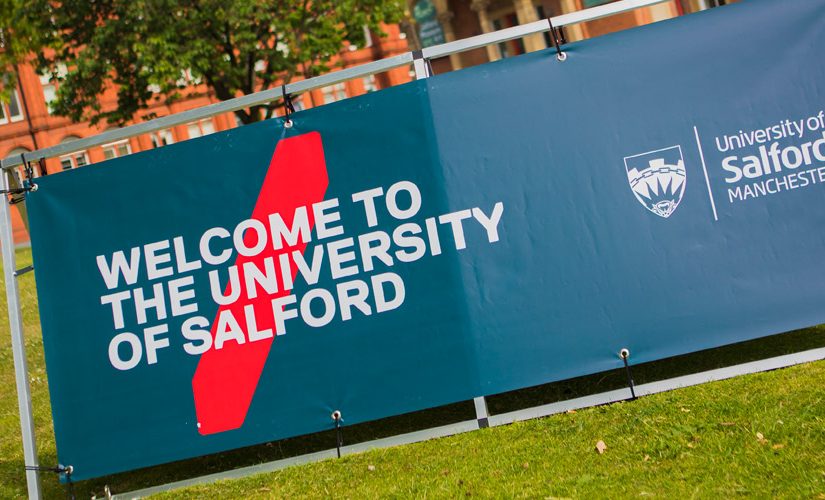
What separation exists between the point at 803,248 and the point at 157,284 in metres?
4.39

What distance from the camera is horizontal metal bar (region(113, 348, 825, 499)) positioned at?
5.91 m

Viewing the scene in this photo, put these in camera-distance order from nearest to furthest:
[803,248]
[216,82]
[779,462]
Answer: [779,462], [803,248], [216,82]

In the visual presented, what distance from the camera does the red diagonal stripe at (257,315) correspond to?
6.13 meters

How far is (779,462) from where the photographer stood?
4.61m

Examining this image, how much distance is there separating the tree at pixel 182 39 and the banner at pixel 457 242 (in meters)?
18.0

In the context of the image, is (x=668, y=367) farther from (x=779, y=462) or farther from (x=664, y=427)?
(x=779, y=462)

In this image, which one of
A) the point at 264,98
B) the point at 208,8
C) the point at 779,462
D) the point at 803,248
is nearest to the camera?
the point at 779,462

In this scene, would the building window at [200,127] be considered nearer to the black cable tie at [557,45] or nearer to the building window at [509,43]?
A: the building window at [509,43]

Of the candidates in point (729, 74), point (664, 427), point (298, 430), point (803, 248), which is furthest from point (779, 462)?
point (298, 430)

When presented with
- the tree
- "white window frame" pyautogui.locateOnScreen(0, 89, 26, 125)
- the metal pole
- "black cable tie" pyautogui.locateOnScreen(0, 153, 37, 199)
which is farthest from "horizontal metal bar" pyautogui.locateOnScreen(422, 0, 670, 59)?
"white window frame" pyautogui.locateOnScreen(0, 89, 26, 125)

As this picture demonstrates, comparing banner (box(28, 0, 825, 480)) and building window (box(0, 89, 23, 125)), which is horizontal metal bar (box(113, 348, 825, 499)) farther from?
building window (box(0, 89, 23, 125))

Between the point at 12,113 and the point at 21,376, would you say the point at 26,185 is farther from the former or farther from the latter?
the point at 12,113

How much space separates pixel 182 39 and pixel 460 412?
2185cm

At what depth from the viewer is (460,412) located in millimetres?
6809
